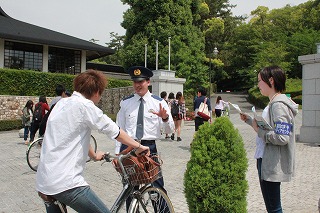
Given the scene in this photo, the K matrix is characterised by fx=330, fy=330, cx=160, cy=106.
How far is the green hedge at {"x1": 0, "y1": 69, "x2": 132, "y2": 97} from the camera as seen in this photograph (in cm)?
2183

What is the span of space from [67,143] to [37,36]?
82.1ft

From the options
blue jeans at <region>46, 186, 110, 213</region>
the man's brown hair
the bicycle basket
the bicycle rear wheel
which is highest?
the man's brown hair

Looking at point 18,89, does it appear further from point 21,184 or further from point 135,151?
point 135,151

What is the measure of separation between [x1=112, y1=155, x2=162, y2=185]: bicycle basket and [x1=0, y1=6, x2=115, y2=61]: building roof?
23.2 m

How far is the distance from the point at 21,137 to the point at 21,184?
29.9ft

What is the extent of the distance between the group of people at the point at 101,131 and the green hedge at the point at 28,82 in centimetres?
2020

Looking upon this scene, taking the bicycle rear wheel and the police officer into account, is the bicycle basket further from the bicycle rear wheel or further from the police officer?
the bicycle rear wheel

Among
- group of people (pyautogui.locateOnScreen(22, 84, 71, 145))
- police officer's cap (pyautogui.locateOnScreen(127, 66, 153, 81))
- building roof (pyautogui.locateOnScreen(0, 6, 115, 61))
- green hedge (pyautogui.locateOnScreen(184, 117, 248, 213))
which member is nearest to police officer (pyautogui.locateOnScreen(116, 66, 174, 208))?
police officer's cap (pyautogui.locateOnScreen(127, 66, 153, 81))

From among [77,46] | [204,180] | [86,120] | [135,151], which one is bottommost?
[204,180]

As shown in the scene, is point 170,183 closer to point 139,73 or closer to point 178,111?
point 139,73

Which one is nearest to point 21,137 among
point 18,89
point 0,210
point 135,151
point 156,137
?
point 18,89

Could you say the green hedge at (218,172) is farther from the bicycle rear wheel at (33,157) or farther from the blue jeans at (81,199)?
the bicycle rear wheel at (33,157)

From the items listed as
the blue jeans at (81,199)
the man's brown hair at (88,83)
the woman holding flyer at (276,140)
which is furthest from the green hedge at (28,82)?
the woman holding flyer at (276,140)

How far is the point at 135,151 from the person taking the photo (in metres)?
3.07
